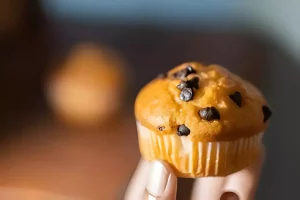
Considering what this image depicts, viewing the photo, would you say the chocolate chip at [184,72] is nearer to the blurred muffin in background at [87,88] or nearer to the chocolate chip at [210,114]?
the chocolate chip at [210,114]

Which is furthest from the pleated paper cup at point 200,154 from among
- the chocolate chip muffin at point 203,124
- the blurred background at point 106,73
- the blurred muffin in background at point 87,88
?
the blurred muffin in background at point 87,88

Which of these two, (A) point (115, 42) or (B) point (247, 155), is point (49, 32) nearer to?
(A) point (115, 42)

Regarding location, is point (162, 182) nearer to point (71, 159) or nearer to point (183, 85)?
point (183, 85)

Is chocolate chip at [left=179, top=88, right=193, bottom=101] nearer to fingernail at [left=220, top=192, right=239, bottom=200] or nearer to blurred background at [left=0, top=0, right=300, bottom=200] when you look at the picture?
fingernail at [left=220, top=192, right=239, bottom=200]

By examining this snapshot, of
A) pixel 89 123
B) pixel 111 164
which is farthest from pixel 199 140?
pixel 89 123

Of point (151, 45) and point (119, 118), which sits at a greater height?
point (151, 45)

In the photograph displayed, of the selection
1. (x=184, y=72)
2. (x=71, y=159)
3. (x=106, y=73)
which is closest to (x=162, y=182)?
(x=184, y=72)

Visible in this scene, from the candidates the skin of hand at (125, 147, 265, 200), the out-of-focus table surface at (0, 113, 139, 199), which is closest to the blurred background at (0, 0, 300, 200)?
the out-of-focus table surface at (0, 113, 139, 199)
